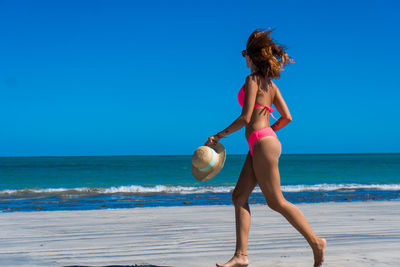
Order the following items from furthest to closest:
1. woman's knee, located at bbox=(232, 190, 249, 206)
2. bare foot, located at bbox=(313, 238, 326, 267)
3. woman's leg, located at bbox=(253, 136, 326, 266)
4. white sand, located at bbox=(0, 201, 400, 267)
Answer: white sand, located at bbox=(0, 201, 400, 267), woman's knee, located at bbox=(232, 190, 249, 206), bare foot, located at bbox=(313, 238, 326, 267), woman's leg, located at bbox=(253, 136, 326, 266)

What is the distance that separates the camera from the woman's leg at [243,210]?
342 cm

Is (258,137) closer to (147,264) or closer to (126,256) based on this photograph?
(147,264)

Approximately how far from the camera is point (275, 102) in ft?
11.7

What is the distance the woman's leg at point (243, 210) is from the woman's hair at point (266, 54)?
675 millimetres

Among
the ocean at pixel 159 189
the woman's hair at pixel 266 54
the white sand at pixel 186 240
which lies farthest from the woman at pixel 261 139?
the ocean at pixel 159 189

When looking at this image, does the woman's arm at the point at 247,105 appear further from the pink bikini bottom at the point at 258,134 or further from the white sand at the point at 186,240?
A: the white sand at the point at 186,240

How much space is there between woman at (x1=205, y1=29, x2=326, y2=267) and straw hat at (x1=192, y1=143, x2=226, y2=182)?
3.0 inches

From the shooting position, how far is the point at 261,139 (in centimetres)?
328

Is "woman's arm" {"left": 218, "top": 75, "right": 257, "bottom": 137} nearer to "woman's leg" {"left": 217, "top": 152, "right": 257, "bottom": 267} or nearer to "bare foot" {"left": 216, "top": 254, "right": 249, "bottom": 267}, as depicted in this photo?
"woman's leg" {"left": 217, "top": 152, "right": 257, "bottom": 267}

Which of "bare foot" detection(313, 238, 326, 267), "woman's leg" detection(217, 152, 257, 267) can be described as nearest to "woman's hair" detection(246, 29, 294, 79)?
"woman's leg" detection(217, 152, 257, 267)

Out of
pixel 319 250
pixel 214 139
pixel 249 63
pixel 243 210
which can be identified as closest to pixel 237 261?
pixel 243 210

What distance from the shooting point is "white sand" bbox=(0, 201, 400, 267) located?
4.08m

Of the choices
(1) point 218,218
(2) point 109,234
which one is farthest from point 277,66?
(1) point 218,218

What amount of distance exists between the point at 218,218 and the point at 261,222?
96cm
